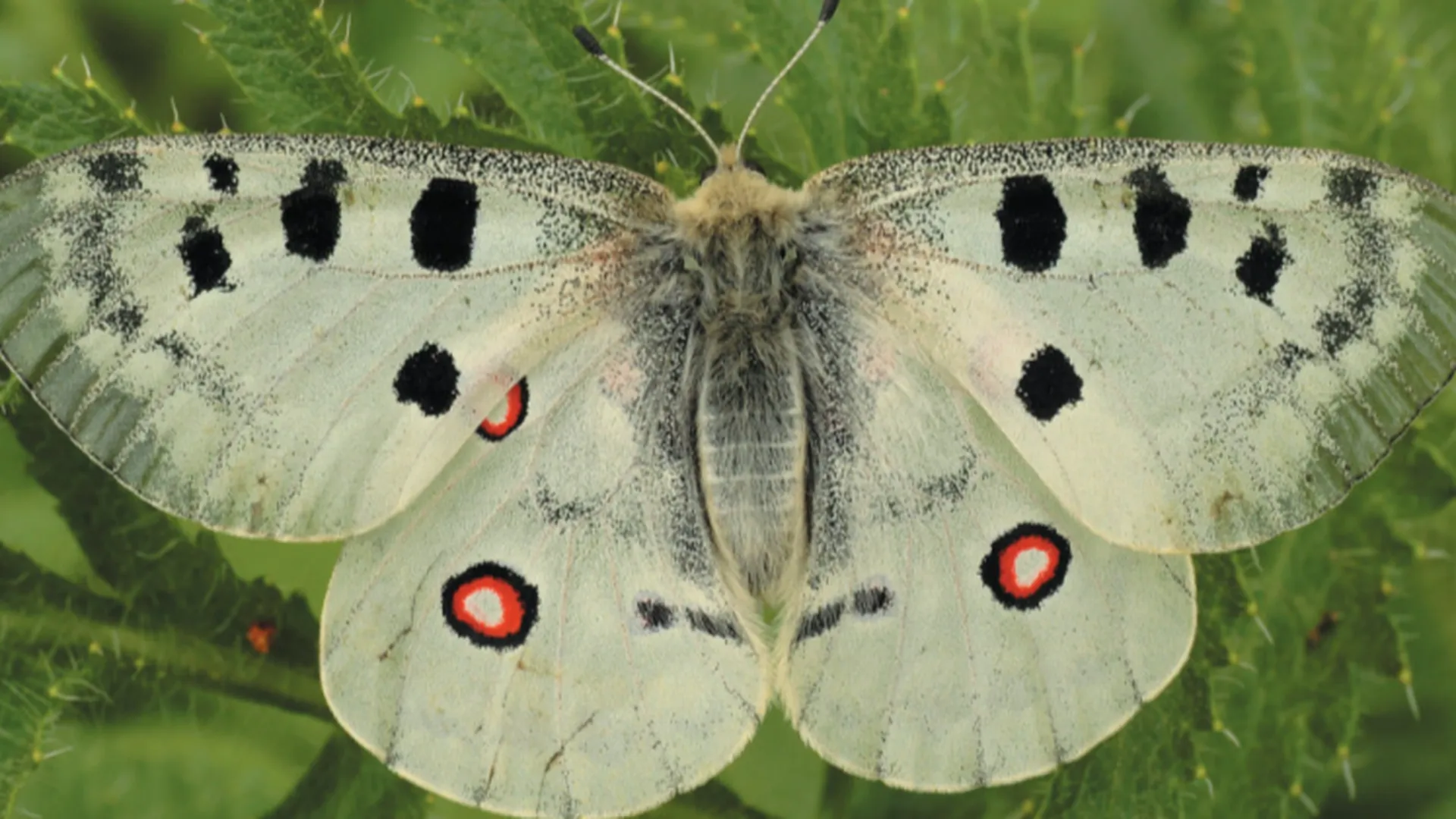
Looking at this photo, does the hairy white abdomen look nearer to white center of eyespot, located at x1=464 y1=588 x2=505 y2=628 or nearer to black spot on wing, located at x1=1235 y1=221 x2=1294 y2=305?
white center of eyespot, located at x1=464 y1=588 x2=505 y2=628

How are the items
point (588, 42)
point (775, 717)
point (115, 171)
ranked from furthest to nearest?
point (775, 717) → point (588, 42) → point (115, 171)

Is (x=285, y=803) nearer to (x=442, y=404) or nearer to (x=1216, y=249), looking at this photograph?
(x=442, y=404)

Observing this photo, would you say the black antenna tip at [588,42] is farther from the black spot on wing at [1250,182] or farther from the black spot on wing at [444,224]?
the black spot on wing at [1250,182]

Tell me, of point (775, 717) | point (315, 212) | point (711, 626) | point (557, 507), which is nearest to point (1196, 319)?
point (711, 626)

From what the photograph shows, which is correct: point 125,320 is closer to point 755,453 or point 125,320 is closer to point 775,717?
point 755,453

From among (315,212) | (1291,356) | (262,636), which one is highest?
(1291,356)

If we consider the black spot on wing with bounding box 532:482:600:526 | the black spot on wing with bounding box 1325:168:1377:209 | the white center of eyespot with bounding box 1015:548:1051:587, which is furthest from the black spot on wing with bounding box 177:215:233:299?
the black spot on wing with bounding box 1325:168:1377:209

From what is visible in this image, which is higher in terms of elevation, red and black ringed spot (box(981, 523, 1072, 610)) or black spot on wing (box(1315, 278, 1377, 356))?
black spot on wing (box(1315, 278, 1377, 356))
